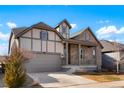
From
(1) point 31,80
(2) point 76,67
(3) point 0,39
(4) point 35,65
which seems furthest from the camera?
(2) point 76,67

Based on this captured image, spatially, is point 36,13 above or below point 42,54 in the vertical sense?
above

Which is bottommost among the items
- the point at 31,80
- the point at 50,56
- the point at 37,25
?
the point at 31,80

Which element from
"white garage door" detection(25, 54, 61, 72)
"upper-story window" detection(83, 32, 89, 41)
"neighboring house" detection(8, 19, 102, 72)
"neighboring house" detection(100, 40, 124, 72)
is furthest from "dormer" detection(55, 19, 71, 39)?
"neighboring house" detection(100, 40, 124, 72)

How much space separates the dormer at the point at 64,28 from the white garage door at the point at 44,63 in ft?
10.4

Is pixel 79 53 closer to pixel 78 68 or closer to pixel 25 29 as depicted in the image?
pixel 78 68

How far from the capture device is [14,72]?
13.7 meters

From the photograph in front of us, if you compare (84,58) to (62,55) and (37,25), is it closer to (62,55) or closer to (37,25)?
(62,55)

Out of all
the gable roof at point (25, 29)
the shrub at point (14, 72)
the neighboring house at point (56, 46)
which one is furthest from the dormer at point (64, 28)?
→ the shrub at point (14, 72)

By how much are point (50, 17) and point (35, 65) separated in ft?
17.4

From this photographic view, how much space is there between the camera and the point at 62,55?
74.3 feet

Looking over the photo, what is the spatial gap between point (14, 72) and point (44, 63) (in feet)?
24.6

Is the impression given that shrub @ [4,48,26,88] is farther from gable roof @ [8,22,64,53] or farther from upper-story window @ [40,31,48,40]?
upper-story window @ [40,31,48,40]

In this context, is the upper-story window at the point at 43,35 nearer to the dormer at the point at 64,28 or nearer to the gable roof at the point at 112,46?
the dormer at the point at 64,28
